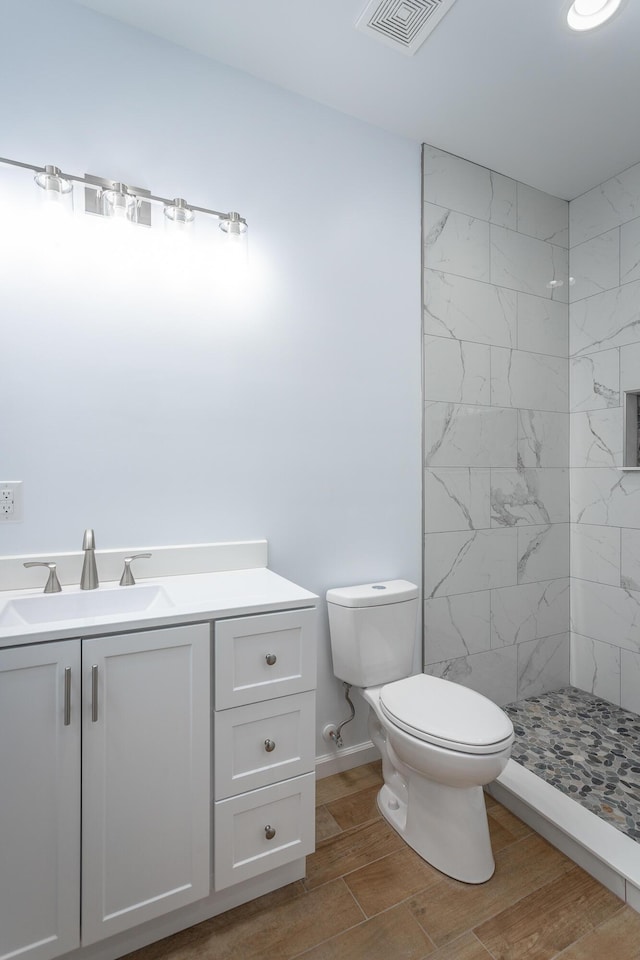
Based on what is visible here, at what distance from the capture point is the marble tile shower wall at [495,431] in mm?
2123

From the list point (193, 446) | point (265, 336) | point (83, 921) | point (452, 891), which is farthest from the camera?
point (265, 336)

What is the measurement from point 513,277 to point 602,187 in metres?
0.67

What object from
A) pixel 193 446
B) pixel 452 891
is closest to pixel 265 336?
pixel 193 446

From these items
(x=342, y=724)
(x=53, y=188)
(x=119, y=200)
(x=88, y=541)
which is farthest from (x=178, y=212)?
(x=342, y=724)

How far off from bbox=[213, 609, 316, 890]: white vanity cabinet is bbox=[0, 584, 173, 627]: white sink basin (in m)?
0.27

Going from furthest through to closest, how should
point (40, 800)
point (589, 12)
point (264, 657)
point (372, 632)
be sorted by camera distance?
point (372, 632)
point (589, 12)
point (264, 657)
point (40, 800)

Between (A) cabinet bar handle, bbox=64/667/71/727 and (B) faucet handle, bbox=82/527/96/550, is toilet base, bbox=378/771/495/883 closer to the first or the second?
(A) cabinet bar handle, bbox=64/667/71/727

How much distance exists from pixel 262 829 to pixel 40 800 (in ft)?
1.88

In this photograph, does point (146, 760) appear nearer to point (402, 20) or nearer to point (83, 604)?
point (83, 604)

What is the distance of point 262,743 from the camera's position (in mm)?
1271

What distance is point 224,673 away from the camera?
121 centimetres

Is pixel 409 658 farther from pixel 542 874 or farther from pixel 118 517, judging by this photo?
pixel 118 517

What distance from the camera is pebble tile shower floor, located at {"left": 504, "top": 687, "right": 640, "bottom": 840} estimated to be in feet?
5.50

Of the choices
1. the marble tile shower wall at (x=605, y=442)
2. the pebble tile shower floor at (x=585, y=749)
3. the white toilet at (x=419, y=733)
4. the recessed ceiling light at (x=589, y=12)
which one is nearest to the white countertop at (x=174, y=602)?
the white toilet at (x=419, y=733)
